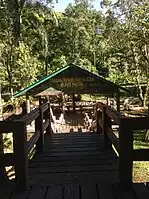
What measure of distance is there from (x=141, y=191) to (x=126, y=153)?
45cm

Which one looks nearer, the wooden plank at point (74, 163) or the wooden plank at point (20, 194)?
the wooden plank at point (20, 194)

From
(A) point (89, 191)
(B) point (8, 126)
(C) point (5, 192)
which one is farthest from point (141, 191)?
(B) point (8, 126)

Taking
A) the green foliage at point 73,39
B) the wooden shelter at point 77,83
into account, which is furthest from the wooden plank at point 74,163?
the green foliage at point 73,39

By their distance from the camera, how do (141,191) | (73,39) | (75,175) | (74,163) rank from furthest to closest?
(73,39) < (74,163) < (75,175) < (141,191)

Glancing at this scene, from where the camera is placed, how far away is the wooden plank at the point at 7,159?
3.65m

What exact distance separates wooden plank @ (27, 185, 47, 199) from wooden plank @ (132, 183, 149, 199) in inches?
40.9

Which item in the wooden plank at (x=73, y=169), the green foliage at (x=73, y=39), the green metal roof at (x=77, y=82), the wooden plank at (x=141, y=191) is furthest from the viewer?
the green foliage at (x=73, y=39)

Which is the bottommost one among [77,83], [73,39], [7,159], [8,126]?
[7,159]

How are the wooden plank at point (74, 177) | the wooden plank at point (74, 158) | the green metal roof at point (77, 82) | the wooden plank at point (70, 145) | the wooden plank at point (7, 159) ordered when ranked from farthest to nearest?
the green metal roof at point (77, 82) < the wooden plank at point (70, 145) < the wooden plank at point (74, 158) < the wooden plank at point (74, 177) < the wooden plank at point (7, 159)

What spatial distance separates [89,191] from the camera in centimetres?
360

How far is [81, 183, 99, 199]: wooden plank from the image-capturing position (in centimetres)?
345

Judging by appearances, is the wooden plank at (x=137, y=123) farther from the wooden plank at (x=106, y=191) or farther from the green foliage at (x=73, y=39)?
the green foliage at (x=73, y=39)

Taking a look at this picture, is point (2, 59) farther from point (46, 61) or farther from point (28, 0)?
point (46, 61)

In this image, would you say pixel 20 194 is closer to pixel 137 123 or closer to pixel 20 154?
pixel 20 154
